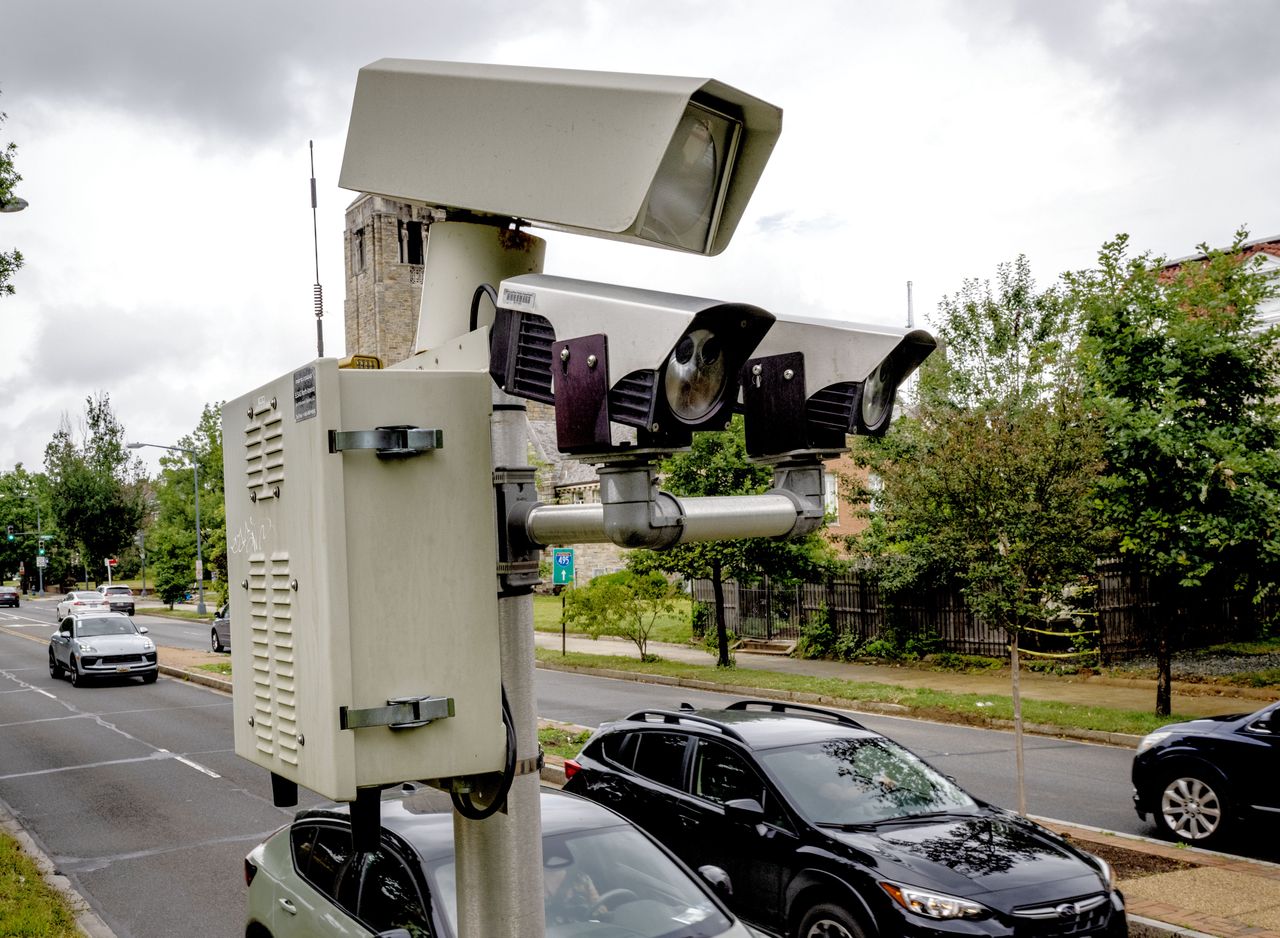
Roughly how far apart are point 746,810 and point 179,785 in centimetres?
1000

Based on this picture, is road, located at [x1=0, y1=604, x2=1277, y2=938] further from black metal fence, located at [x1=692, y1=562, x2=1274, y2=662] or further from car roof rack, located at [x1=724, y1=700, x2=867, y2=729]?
black metal fence, located at [x1=692, y1=562, x2=1274, y2=662]

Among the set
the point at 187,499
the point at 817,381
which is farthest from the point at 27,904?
the point at 187,499

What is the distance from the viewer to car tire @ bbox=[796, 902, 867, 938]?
6.59 metres

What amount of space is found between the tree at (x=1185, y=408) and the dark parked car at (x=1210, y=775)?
19.3 feet

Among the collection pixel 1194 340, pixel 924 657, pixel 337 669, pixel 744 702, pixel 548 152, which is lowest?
pixel 924 657

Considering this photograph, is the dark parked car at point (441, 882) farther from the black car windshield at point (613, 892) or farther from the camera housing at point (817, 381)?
the camera housing at point (817, 381)

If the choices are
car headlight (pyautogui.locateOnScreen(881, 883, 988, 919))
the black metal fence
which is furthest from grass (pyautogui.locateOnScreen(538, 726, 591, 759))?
the black metal fence

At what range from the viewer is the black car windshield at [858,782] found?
733 cm

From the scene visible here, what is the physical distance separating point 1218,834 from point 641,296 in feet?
33.8

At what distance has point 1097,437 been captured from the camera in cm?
1162

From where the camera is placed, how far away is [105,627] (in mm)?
28344

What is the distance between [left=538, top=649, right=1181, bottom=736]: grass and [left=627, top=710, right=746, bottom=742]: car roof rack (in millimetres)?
10147

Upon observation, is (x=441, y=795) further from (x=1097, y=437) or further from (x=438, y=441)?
(x=1097, y=437)

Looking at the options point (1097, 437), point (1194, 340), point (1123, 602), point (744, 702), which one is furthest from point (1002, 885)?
point (1123, 602)
